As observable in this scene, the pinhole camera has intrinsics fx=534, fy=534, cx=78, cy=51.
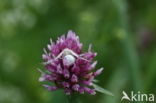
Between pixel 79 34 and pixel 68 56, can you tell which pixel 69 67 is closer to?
pixel 68 56

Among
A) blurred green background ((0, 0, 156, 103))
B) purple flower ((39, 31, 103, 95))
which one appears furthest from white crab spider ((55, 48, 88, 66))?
blurred green background ((0, 0, 156, 103))

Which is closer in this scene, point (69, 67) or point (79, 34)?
point (69, 67)

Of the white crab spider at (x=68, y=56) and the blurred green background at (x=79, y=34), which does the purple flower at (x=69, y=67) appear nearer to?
the white crab spider at (x=68, y=56)

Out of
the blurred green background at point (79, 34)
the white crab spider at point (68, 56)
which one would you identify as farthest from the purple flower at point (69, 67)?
the blurred green background at point (79, 34)

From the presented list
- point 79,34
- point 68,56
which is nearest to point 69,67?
point 68,56

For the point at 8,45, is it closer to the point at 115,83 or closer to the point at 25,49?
the point at 25,49

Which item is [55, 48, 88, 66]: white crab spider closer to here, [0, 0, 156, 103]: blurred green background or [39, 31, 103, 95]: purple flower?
[39, 31, 103, 95]: purple flower

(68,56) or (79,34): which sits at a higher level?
(79,34)
